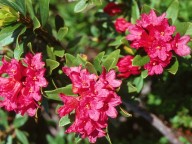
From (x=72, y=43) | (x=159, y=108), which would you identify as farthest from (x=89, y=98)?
(x=159, y=108)

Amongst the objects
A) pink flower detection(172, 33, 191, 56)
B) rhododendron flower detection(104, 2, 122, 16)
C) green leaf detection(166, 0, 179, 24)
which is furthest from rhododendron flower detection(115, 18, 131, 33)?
pink flower detection(172, 33, 191, 56)

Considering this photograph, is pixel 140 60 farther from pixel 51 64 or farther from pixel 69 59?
pixel 51 64

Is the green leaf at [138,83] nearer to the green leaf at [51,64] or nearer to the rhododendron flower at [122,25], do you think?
the rhododendron flower at [122,25]

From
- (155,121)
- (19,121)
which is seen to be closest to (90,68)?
(155,121)

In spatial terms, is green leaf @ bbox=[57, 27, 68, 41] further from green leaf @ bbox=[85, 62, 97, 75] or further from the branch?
the branch

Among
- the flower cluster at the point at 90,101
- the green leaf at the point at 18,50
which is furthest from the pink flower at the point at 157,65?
the green leaf at the point at 18,50
